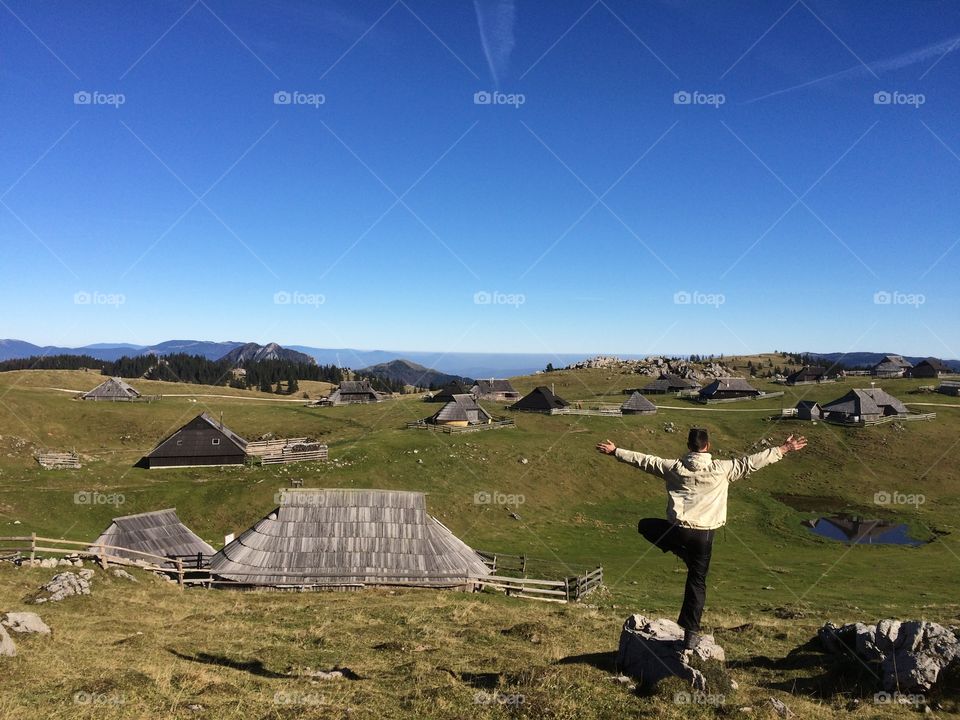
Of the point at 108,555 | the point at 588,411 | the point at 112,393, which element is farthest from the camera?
the point at 588,411

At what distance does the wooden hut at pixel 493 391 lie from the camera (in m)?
112

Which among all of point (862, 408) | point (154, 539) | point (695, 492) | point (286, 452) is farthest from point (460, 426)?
point (695, 492)

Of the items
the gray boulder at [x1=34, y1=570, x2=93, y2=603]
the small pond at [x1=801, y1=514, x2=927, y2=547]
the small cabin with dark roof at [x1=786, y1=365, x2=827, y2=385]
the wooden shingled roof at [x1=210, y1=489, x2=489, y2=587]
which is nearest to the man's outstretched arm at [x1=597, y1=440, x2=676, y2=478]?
the gray boulder at [x1=34, y1=570, x2=93, y2=603]

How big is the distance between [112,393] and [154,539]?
66.5 m

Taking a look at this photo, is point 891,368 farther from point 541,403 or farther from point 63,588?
point 63,588

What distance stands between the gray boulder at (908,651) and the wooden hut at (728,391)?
99.8 meters

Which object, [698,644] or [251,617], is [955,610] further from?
[251,617]

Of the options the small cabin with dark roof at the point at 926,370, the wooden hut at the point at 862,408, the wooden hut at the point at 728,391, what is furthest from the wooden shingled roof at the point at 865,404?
the small cabin with dark roof at the point at 926,370

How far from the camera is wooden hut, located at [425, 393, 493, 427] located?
73500mm

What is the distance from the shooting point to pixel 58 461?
48.8m

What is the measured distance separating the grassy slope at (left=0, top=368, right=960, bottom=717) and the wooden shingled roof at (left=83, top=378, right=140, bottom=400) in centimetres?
669

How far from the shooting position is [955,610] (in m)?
24.3

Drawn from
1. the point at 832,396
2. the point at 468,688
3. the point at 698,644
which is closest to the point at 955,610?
the point at 698,644

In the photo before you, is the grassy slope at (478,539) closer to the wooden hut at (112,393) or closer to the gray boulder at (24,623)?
the gray boulder at (24,623)
